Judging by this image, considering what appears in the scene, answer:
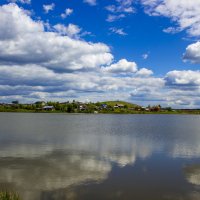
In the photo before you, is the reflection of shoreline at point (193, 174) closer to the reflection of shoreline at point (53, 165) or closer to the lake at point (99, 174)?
the lake at point (99, 174)

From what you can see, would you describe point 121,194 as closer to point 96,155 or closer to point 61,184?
point 61,184

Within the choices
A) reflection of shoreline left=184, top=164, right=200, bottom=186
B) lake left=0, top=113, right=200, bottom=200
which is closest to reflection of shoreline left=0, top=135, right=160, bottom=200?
lake left=0, top=113, right=200, bottom=200

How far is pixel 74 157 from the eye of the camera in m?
40.4

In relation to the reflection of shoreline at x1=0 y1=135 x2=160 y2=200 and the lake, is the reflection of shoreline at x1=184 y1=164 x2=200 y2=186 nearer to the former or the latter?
the lake

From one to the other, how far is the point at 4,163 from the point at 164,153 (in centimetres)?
2299

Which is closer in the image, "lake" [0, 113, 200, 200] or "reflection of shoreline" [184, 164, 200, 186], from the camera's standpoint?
"lake" [0, 113, 200, 200]

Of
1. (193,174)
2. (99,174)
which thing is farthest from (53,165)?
(193,174)

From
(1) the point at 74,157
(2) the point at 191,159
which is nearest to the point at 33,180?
(1) the point at 74,157

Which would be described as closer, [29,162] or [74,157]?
[29,162]

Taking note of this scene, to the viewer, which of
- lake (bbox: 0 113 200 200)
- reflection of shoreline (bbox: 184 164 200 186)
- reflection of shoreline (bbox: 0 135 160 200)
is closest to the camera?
lake (bbox: 0 113 200 200)

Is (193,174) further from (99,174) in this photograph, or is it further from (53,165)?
(53,165)

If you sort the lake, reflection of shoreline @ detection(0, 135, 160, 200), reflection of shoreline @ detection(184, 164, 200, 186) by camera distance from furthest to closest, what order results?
reflection of shoreline @ detection(184, 164, 200, 186)
reflection of shoreline @ detection(0, 135, 160, 200)
the lake

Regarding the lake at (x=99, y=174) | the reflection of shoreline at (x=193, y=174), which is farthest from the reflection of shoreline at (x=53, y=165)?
the reflection of shoreline at (x=193, y=174)

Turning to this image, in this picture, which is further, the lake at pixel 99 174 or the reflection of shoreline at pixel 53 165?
the reflection of shoreline at pixel 53 165
